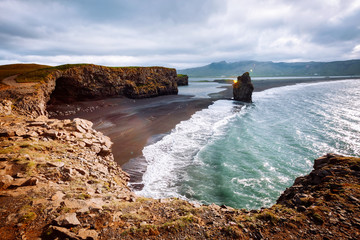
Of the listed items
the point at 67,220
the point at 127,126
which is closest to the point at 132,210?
the point at 67,220

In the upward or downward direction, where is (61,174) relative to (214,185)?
upward

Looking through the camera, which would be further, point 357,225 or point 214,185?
point 214,185

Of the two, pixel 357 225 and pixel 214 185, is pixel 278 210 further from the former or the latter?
pixel 214 185

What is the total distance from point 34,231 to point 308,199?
10189mm

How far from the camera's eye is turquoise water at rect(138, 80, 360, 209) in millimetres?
12508

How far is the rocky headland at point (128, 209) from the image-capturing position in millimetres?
5070

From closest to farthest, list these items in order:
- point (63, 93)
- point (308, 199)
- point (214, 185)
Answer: point (308, 199), point (214, 185), point (63, 93)

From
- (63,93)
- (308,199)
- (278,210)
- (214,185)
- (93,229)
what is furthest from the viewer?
(63,93)

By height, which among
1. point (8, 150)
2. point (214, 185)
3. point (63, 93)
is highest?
point (63, 93)

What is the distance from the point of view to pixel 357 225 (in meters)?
5.31

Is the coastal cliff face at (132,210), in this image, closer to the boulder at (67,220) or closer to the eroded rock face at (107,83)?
the boulder at (67,220)

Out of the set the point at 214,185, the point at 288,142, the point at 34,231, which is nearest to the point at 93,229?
the point at 34,231

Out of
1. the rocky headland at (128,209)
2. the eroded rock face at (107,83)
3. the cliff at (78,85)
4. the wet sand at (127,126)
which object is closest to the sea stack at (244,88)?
the cliff at (78,85)

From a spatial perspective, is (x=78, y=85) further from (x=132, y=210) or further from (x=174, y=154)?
(x=132, y=210)
